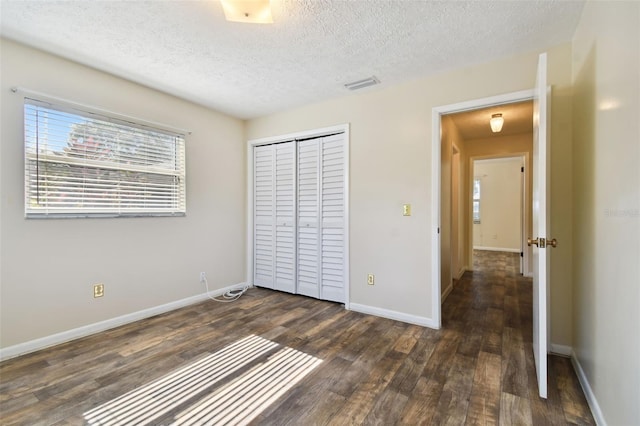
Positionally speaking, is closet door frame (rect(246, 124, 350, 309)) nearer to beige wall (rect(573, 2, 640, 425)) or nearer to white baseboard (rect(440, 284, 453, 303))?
white baseboard (rect(440, 284, 453, 303))

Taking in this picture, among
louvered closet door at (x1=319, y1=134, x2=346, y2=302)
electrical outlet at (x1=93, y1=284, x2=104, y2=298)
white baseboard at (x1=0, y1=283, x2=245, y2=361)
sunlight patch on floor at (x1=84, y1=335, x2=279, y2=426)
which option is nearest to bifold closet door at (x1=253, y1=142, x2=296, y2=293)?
louvered closet door at (x1=319, y1=134, x2=346, y2=302)

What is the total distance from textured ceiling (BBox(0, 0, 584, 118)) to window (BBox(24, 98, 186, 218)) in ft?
1.73

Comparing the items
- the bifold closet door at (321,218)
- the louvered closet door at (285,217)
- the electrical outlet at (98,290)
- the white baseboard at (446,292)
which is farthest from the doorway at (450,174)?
the electrical outlet at (98,290)

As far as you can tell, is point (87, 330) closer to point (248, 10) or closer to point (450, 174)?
point (248, 10)

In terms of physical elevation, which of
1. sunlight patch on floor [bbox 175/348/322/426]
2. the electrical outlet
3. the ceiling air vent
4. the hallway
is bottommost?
sunlight patch on floor [bbox 175/348/322/426]

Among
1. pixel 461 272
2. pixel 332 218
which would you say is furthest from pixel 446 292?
pixel 332 218

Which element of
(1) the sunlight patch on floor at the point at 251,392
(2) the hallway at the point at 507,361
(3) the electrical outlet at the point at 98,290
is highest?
(3) the electrical outlet at the point at 98,290

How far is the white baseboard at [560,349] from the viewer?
216 centimetres

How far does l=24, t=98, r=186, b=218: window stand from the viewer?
227cm

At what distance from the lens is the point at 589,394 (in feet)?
5.34

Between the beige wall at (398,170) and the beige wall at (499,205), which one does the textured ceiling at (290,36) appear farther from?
the beige wall at (499,205)

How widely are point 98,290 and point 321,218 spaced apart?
2327mm

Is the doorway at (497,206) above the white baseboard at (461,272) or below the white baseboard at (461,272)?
above

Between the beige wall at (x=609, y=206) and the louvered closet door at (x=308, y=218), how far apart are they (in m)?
2.41
